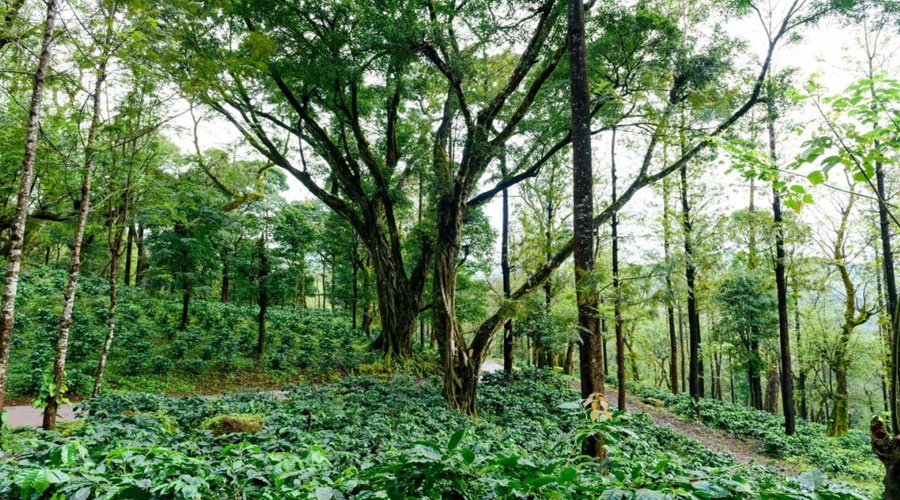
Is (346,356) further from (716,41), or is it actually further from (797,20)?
(797,20)

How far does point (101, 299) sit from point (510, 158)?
546 inches

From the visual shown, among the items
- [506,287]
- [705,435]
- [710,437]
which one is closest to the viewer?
[710,437]

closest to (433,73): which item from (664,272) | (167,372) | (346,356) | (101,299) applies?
(664,272)

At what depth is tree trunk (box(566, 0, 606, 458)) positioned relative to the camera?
480cm

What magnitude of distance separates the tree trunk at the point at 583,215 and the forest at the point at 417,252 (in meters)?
0.03

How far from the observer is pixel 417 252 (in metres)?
14.8

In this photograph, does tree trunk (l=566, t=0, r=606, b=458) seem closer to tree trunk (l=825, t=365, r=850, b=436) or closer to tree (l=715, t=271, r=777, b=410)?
tree trunk (l=825, t=365, r=850, b=436)

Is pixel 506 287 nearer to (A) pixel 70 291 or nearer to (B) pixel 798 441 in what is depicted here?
(B) pixel 798 441

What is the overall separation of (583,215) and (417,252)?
10.2 metres

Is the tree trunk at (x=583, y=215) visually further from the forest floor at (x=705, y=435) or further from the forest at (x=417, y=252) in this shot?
the forest floor at (x=705, y=435)

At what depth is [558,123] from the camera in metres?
9.82

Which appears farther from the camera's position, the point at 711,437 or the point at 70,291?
the point at 711,437

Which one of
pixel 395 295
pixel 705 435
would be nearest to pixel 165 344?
pixel 395 295

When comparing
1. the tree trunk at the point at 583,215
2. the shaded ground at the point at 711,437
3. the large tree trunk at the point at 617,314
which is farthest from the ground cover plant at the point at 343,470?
the shaded ground at the point at 711,437
